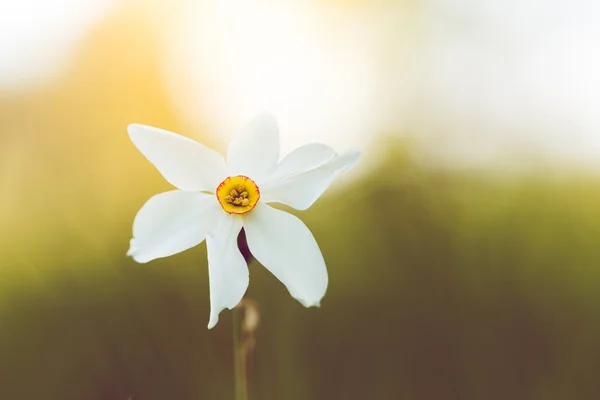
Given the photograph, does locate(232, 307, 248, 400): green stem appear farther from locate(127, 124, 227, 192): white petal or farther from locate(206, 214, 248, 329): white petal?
locate(127, 124, 227, 192): white petal

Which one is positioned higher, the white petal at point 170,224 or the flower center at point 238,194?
the flower center at point 238,194

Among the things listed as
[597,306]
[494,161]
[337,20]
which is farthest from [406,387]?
[337,20]

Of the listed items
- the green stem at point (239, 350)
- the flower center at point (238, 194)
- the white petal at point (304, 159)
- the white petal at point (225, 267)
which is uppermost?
the white petal at point (304, 159)

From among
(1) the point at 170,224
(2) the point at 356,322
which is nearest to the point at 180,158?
(1) the point at 170,224

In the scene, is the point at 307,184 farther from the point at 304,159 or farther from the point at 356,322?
the point at 356,322

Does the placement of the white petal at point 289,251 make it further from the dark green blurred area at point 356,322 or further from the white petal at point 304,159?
the dark green blurred area at point 356,322

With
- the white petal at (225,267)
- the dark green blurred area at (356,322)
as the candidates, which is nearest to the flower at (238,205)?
the white petal at (225,267)

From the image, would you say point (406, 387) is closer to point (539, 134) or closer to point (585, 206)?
point (585, 206)
